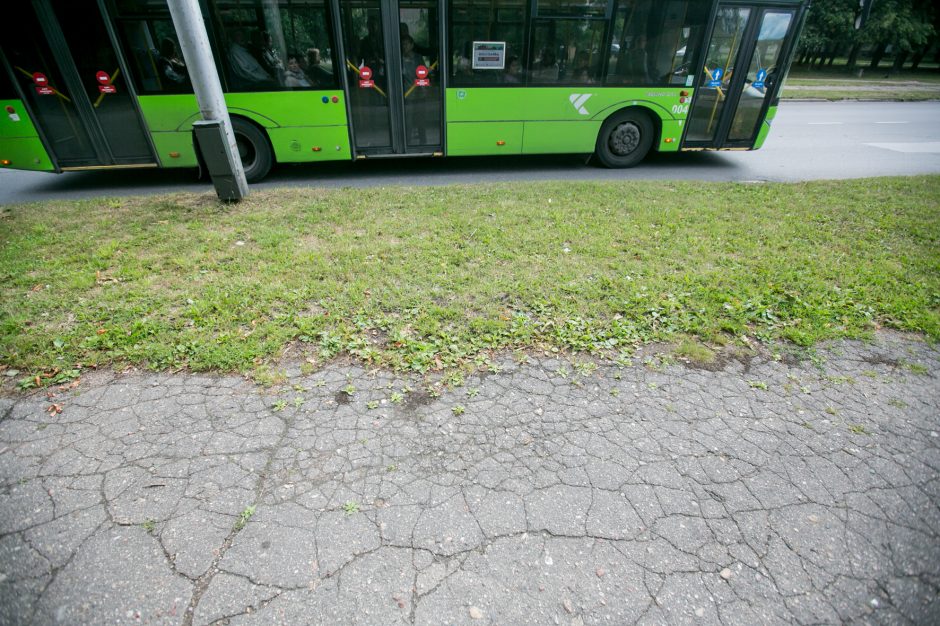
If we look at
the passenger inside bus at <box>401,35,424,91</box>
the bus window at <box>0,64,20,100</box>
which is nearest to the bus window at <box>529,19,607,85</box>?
the passenger inside bus at <box>401,35,424,91</box>

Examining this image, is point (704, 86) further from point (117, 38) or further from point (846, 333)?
point (117, 38)

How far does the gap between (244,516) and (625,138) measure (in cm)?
940

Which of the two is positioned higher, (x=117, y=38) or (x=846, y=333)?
(x=117, y=38)

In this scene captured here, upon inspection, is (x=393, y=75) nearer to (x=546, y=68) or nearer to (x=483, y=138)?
(x=483, y=138)

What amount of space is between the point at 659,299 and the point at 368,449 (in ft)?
10.4

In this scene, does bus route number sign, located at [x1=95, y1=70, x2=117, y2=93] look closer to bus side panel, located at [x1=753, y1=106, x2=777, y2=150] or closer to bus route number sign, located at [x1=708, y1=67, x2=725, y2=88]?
bus route number sign, located at [x1=708, y1=67, x2=725, y2=88]

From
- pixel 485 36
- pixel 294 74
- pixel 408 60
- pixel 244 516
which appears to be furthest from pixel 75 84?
pixel 244 516

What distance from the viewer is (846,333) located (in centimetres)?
406

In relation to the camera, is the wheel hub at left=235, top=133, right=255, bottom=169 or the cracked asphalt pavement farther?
the wheel hub at left=235, top=133, right=255, bottom=169

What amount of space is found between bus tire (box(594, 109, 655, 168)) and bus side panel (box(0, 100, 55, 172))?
33.0 feet

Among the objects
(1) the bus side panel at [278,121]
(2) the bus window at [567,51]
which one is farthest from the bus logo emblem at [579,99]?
(1) the bus side panel at [278,121]

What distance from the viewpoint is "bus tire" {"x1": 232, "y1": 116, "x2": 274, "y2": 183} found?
7.93m

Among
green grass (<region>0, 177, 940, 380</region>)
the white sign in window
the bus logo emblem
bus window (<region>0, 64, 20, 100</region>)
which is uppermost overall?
the white sign in window

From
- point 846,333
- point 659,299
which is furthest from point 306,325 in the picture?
point 846,333
